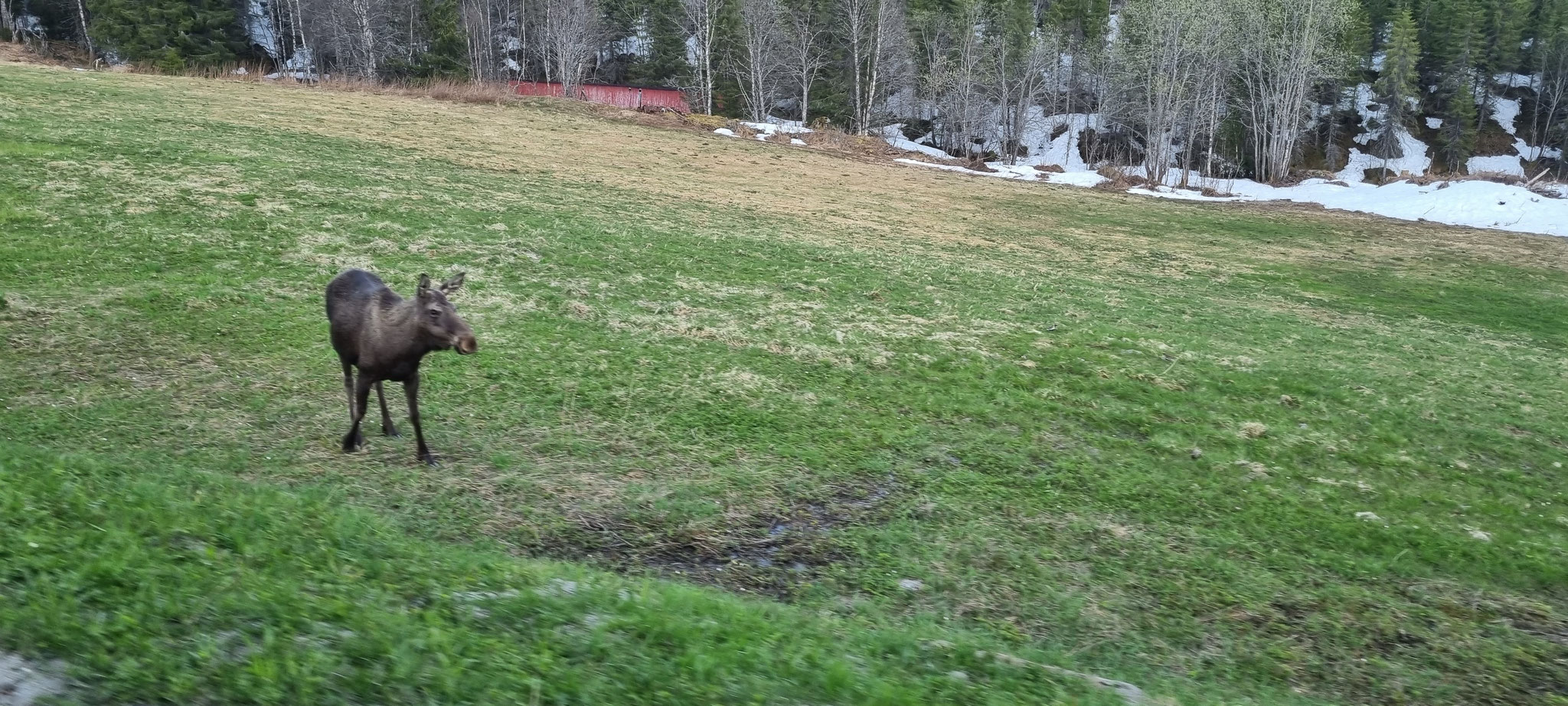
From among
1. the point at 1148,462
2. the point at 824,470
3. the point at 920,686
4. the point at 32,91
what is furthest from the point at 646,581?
the point at 32,91

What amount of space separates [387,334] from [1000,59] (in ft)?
242

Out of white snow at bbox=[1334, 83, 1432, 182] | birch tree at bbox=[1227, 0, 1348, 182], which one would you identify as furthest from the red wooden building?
white snow at bbox=[1334, 83, 1432, 182]

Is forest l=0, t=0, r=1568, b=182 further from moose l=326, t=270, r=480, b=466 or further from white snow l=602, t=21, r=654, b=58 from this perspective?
moose l=326, t=270, r=480, b=466

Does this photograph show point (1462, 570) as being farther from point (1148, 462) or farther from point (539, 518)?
point (539, 518)

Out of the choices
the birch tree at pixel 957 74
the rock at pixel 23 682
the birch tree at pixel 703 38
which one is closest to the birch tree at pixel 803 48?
the birch tree at pixel 703 38

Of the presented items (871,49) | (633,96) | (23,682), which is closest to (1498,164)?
(871,49)

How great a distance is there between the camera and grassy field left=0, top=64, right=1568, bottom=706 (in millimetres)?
4375

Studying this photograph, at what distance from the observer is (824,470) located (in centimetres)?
975

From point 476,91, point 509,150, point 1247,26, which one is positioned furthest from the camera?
point 1247,26

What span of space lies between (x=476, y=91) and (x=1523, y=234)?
46.5 m

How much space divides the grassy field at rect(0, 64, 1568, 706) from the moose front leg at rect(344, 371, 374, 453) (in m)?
0.27

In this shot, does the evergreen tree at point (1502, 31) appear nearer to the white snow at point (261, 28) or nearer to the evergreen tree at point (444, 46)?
the evergreen tree at point (444, 46)

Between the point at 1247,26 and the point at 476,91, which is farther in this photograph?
the point at 1247,26

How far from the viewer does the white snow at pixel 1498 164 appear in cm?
8112
